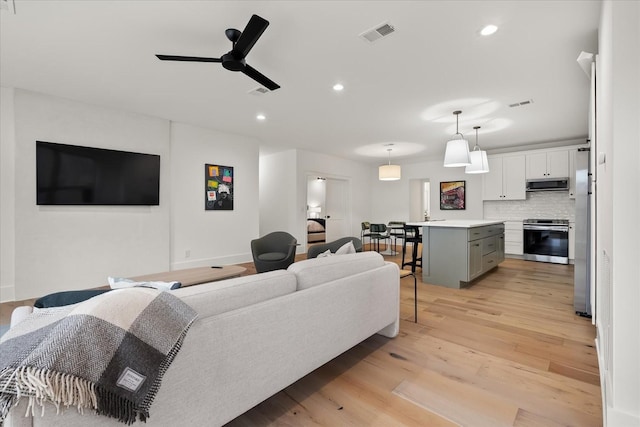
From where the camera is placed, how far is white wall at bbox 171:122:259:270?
491cm

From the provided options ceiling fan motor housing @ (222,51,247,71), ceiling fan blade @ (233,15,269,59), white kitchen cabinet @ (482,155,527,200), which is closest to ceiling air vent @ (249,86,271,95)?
ceiling fan motor housing @ (222,51,247,71)

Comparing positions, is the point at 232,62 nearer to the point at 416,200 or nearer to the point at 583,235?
the point at 583,235

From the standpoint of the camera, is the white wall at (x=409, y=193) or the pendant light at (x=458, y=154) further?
the white wall at (x=409, y=193)

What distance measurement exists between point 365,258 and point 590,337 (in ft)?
6.87

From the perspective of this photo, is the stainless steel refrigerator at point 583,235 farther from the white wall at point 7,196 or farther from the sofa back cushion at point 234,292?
the white wall at point 7,196

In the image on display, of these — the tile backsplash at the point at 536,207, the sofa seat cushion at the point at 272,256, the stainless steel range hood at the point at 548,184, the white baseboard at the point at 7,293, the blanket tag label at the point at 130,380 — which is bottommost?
the white baseboard at the point at 7,293

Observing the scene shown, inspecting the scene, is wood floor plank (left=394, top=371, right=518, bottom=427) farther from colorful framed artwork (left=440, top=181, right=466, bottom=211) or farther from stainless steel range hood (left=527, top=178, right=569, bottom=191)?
colorful framed artwork (left=440, top=181, right=466, bottom=211)

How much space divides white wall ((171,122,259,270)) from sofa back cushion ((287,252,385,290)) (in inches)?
149

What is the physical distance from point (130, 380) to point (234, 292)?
1.67ft

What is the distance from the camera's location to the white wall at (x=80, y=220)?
3.55m

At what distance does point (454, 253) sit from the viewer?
13.0 feet

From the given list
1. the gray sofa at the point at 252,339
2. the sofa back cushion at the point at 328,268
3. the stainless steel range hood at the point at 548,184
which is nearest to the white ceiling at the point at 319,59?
the stainless steel range hood at the point at 548,184

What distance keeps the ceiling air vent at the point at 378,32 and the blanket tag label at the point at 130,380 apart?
103 inches


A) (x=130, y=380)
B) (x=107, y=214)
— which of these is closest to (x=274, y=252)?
(x=107, y=214)
